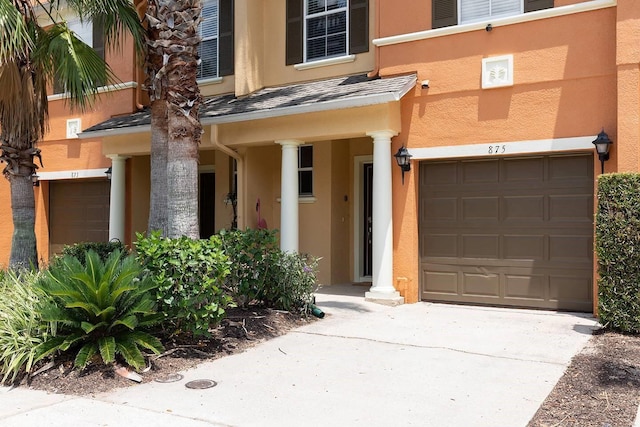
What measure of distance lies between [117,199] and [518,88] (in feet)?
29.7

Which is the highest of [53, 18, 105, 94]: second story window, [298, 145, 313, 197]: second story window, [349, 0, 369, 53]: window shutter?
[53, 18, 105, 94]: second story window

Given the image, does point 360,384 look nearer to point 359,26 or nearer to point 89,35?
point 359,26

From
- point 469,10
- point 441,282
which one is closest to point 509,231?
point 441,282

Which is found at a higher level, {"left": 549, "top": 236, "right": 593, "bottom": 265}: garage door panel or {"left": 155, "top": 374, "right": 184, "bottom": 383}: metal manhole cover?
{"left": 549, "top": 236, "right": 593, "bottom": 265}: garage door panel

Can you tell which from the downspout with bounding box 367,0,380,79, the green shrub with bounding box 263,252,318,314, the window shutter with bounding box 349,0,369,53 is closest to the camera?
the green shrub with bounding box 263,252,318,314

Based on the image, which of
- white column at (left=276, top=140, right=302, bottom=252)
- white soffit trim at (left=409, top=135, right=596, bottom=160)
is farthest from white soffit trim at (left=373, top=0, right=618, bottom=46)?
white column at (left=276, top=140, right=302, bottom=252)

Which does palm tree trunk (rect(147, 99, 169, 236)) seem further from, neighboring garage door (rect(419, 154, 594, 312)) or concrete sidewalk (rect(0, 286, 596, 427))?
neighboring garage door (rect(419, 154, 594, 312))

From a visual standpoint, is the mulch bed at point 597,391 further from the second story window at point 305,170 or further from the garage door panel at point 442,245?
the second story window at point 305,170

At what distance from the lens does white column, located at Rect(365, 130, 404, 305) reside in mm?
9789

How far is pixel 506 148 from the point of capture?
9.12 meters

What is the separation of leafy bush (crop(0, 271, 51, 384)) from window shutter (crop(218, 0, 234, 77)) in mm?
7340

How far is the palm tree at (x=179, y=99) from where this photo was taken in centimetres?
734

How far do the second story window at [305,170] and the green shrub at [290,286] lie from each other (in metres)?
3.91

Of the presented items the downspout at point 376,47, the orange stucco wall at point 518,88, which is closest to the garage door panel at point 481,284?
the orange stucco wall at point 518,88
